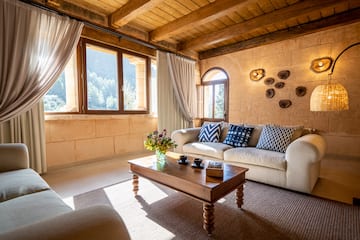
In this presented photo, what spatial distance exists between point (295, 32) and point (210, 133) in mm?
2830

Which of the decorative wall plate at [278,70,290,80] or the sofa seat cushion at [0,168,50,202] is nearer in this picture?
the sofa seat cushion at [0,168,50,202]

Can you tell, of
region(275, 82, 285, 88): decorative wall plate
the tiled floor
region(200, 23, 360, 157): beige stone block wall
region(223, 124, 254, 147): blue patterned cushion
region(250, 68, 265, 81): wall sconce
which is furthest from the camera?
region(250, 68, 265, 81): wall sconce

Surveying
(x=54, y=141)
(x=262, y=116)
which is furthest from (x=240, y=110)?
(x=54, y=141)

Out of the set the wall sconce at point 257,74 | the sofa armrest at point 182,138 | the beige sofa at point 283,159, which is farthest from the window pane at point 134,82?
the wall sconce at point 257,74

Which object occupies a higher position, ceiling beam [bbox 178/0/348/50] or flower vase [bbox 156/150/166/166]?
ceiling beam [bbox 178/0/348/50]

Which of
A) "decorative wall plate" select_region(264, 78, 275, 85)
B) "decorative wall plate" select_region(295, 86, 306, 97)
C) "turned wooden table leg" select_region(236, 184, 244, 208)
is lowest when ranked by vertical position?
"turned wooden table leg" select_region(236, 184, 244, 208)

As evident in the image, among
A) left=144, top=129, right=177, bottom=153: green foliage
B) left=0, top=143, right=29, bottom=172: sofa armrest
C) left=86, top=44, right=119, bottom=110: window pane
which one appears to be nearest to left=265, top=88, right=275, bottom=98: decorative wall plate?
left=144, top=129, right=177, bottom=153: green foliage

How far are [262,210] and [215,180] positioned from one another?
69 cm

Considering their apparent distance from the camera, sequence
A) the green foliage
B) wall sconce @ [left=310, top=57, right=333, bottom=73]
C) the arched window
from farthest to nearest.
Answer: the arched window, wall sconce @ [left=310, top=57, right=333, bottom=73], the green foliage

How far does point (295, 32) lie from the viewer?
381 centimetres

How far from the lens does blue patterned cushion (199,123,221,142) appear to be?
3.27 metres

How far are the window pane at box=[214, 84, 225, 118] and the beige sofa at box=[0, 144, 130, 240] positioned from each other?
435 centimetres

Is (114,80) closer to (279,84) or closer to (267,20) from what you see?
(267,20)

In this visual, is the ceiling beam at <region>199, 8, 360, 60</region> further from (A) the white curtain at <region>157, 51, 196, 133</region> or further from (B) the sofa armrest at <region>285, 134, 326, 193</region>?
(B) the sofa armrest at <region>285, 134, 326, 193</region>
